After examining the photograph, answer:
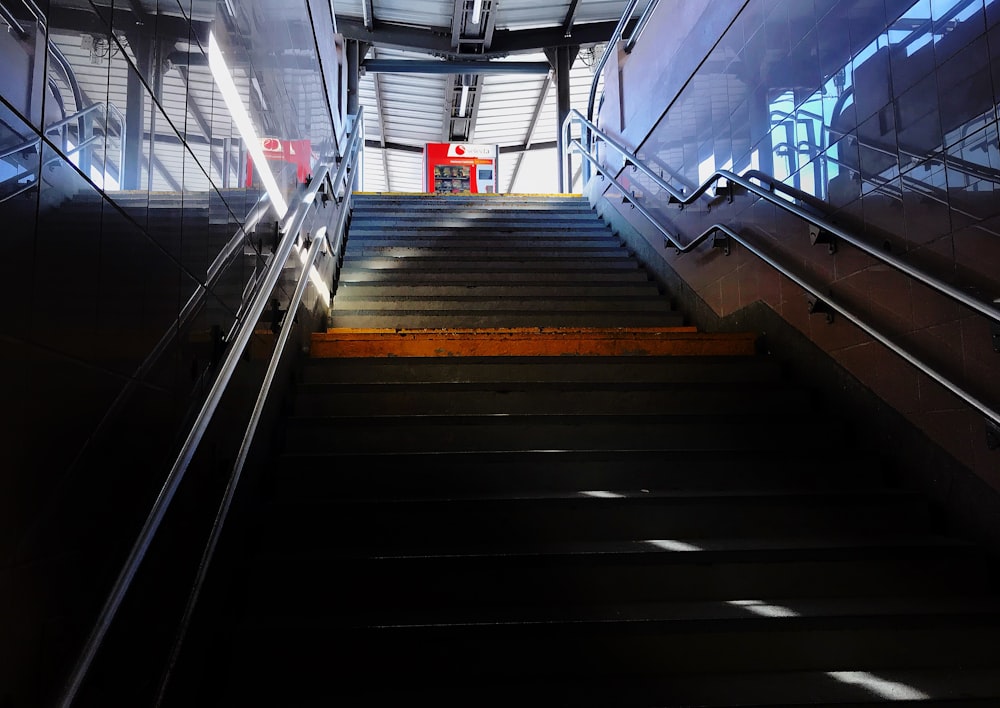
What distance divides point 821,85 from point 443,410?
83.8 inches

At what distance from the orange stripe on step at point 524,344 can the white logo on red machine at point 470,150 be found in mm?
10294

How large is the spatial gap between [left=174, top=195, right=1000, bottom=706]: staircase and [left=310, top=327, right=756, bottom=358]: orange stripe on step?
12 millimetres

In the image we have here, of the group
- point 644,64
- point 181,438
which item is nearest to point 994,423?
point 181,438

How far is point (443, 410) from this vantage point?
2756mm

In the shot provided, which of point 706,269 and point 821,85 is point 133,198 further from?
point 706,269

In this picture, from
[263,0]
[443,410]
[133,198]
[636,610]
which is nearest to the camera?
[133,198]

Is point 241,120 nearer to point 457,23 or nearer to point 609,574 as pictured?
point 609,574

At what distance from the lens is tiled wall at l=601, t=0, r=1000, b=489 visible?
204 centimetres

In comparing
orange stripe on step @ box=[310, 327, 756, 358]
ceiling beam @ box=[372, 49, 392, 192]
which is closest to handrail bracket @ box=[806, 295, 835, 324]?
A: orange stripe on step @ box=[310, 327, 756, 358]

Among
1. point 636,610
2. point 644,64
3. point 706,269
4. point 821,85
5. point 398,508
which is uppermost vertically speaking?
point 644,64

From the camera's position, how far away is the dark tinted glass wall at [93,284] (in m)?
0.95

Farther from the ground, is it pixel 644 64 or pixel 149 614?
pixel 644 64

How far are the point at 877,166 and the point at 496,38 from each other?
900 centimetres

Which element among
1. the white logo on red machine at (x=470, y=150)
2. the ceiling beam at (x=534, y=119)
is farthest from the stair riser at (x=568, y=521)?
the white logo on red machine at (x=470, y=150)
